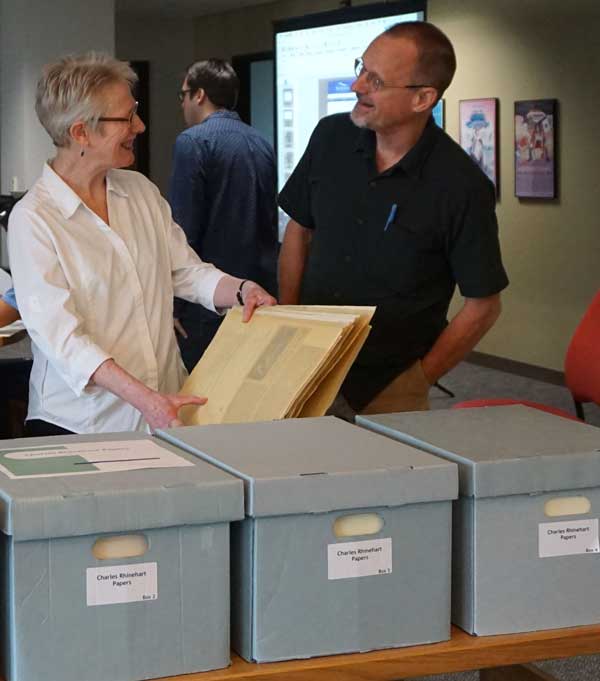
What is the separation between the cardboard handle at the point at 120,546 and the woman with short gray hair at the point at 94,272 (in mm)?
939

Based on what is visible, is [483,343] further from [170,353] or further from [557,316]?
[170,353]

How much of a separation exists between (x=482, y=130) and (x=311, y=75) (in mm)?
3034

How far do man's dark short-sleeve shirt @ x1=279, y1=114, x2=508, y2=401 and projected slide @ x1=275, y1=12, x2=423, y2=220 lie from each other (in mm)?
2381

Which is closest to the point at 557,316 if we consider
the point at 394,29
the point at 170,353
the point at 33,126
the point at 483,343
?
the point at 483,343

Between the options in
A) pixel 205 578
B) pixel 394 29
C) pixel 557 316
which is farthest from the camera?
pixel 557 316

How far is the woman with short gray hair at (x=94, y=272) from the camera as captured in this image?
2.39m

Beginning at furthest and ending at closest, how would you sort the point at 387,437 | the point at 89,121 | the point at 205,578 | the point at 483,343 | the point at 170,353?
the point at 483,343 → the point at 170,353 → the point at 89,121 → the point at 387,437 → the point at 205,578

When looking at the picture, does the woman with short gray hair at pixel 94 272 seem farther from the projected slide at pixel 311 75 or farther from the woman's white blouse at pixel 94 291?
the projected slide at pixel 311 75

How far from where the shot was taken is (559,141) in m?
7.81

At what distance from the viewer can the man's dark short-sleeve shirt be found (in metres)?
2.95

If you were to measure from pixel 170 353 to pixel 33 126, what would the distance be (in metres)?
7.58

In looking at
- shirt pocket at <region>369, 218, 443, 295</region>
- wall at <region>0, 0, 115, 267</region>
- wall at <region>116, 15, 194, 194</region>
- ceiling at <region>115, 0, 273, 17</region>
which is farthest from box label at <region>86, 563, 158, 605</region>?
wall at <region>116, 15, 194, 194</region>

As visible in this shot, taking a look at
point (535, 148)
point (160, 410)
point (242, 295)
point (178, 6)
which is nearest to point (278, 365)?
point (160, 410)

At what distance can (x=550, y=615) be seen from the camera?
1.60m
